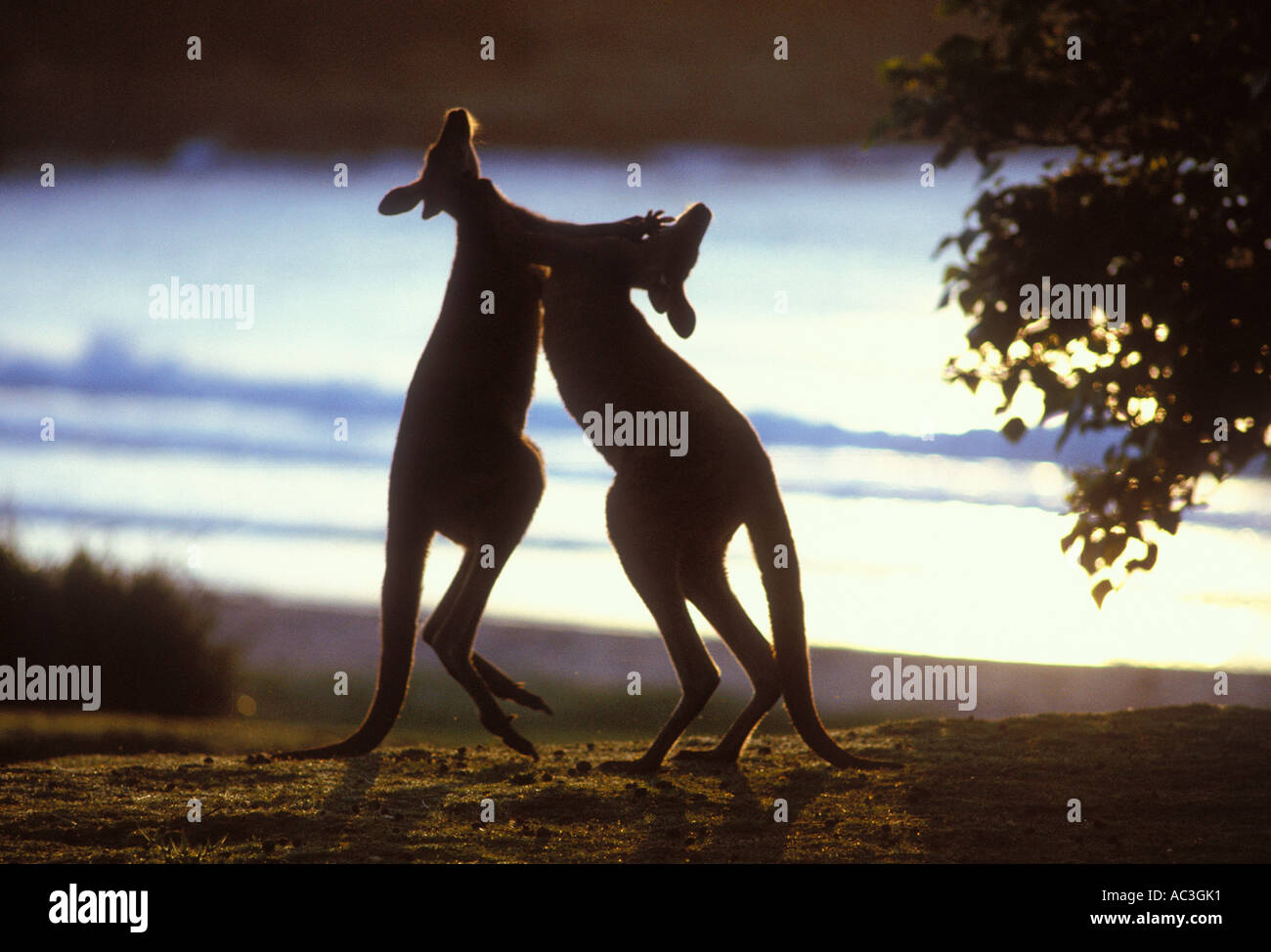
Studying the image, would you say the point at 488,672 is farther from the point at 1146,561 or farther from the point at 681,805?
the point at 1146,561

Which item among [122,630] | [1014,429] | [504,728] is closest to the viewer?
[504,728]

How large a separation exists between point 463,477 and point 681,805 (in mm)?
2385

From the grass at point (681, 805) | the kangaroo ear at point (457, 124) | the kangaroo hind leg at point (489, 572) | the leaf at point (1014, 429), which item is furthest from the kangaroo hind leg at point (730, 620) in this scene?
the kangaroo ear at point (457, 124)

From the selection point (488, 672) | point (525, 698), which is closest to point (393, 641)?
point (488, 672)

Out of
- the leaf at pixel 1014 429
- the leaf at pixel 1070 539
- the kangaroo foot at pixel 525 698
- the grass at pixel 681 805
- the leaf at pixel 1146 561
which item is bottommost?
the grass at pixel 681 805

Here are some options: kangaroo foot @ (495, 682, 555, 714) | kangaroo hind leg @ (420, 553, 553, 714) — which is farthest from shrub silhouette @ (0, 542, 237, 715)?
kangaroo foot @ (495, 682, 555, 714)

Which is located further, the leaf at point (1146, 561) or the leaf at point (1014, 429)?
the leaf at point (1146, 561)

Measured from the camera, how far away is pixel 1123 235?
7605mm

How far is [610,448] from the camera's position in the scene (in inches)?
294

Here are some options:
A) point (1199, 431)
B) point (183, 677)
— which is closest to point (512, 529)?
point (1199, 431)

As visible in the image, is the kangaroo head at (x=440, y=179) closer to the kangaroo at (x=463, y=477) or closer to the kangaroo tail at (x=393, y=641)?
the kangaroo at (x=463, y=477)

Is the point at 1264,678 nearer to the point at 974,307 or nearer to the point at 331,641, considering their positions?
the point at 974,307

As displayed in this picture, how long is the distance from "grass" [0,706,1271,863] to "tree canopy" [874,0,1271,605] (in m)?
1.42

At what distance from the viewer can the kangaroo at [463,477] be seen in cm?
739
